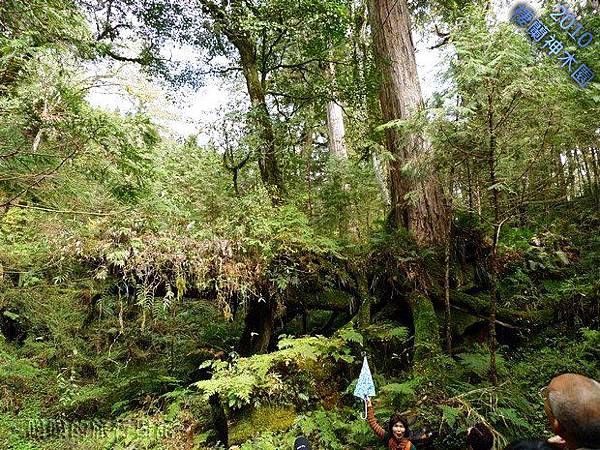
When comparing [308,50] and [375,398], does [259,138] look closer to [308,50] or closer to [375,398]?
[308,50]

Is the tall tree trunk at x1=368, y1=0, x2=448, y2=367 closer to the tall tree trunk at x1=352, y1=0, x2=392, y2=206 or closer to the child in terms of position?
the tall tree trunk at x1=352, y1=0, x2=392, y2=206

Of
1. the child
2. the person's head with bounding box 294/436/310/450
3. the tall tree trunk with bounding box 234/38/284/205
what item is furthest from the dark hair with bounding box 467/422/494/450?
the tall tree trunk with bounding box 234/38/284/205

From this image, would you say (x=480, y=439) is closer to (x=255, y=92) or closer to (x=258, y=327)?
(x=258, y=327)

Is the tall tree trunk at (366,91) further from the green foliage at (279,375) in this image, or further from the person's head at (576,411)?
the person's head at (576,411)

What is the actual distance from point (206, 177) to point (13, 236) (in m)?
3.43

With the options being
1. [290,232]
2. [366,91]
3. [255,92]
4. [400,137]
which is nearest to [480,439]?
[290,232]

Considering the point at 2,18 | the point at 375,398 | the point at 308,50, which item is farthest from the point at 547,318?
the point at 2,18

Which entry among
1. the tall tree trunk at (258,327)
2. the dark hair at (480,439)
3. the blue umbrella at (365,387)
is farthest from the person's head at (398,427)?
the tall tree trunk at (258,327)

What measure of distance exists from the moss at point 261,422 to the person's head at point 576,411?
14.1ft

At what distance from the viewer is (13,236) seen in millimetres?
7137

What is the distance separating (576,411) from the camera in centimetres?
187

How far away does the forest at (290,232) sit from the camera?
16.6ft

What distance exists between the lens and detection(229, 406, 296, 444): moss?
5566 millimetres

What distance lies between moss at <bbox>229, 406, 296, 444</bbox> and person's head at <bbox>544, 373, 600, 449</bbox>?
431 cm
